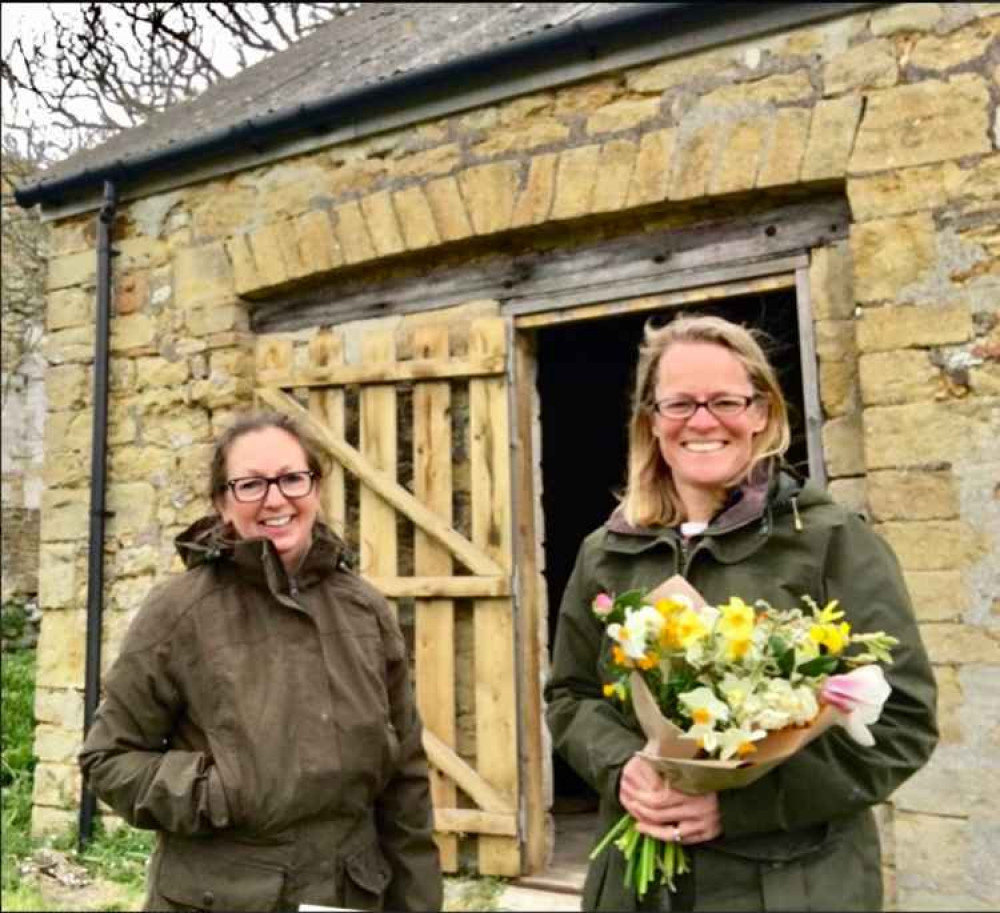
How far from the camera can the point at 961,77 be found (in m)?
3.17

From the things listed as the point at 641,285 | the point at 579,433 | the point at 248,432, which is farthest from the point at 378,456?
the point at 579,433

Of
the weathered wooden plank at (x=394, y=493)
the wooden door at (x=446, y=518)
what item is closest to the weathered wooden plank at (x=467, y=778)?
the wooden door at (x=446, y=518)

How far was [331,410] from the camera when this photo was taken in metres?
4.30

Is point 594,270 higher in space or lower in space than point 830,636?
higher

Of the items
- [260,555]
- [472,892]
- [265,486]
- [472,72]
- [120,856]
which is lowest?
[472,892]

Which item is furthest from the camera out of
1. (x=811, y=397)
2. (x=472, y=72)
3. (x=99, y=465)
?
(x=99, y=465)

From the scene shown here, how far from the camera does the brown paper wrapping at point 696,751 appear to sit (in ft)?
4.43

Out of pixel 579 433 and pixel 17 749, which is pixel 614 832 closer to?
pixel 17 749

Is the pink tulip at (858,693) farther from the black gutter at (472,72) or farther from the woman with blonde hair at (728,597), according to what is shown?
the black gutter at (472,72)

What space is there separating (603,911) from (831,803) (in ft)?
1.39

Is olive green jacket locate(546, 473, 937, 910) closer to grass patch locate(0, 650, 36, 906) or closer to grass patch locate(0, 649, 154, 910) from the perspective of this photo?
grass patch locate(0, 649, 154, 910)

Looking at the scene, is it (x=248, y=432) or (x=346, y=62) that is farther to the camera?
(x=346, y=62)

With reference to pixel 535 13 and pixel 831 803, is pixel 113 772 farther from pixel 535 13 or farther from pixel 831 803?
pixel 535 13

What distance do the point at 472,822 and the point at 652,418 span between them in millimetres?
2553
